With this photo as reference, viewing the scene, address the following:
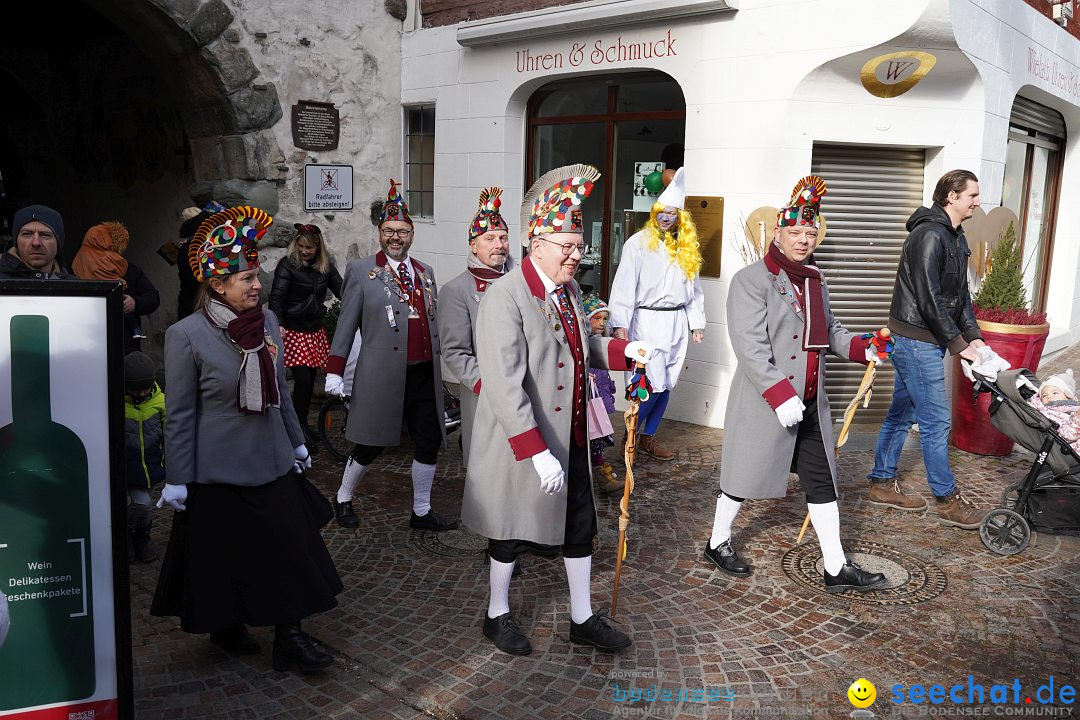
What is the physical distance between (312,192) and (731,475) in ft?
21.2

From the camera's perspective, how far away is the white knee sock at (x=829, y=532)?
472 cm

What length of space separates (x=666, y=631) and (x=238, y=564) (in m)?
1.98

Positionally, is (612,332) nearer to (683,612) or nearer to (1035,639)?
(683,612)

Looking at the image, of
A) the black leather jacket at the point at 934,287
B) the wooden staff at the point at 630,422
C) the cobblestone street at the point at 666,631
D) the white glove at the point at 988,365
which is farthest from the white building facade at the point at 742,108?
the wooden staff at the point at 630,422

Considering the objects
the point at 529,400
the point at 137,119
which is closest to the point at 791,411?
the point at 529,400

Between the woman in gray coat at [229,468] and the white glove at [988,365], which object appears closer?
the woman in gray coat at [229,468]

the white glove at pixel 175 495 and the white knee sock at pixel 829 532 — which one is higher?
the white glove at pixel 175 495

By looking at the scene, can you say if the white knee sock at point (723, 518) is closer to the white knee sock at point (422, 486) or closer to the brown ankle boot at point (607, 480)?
the brown ankle boot at point (607, 480)

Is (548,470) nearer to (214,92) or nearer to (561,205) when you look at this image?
(561,205)

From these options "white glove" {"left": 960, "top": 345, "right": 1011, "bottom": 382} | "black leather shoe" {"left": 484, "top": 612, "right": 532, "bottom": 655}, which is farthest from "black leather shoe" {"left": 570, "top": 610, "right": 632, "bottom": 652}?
"white glove" {"left": 960, "top": 345, "right": 1011, "bottom": 382}

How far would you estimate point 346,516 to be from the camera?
569 centimetres

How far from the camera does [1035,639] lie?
14.2ft

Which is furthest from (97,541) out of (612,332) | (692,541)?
(612,332)

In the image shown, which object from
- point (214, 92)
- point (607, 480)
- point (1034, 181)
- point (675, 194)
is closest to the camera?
point (607, 480)
